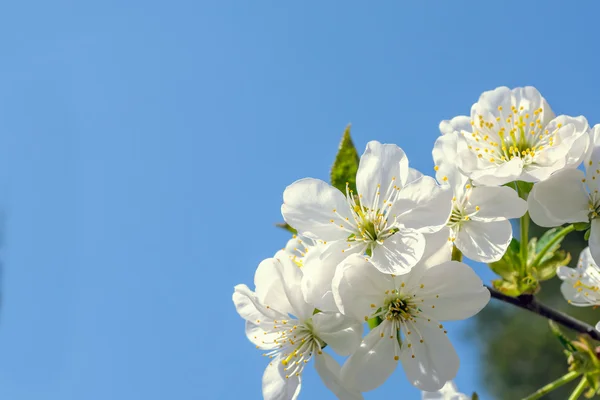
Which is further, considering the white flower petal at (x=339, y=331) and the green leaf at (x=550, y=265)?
the green leaf at (x=550, y=265)

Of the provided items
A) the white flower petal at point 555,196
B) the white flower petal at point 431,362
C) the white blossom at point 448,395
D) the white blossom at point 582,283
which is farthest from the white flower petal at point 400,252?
the white blossom at point 448,395

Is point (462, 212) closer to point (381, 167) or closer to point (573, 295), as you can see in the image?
point (381, 167)

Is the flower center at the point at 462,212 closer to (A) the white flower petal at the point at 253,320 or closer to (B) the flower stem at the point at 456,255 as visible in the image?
(B) the flower stem at the point at 456,255

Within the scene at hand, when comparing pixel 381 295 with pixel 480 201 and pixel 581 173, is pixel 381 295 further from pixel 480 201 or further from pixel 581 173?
pixel 581 173

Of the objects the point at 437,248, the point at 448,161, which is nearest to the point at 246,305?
the point at 437,248

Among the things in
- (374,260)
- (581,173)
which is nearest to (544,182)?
(581,173)

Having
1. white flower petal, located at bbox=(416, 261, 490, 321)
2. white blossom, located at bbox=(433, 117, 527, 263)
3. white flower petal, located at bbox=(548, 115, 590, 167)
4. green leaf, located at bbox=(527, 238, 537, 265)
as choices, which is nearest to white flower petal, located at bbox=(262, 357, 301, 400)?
white flower petal, located at bbox=(416, 261, 490, 321)

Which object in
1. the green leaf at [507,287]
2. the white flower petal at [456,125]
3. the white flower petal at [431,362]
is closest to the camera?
the white flower petal at [431,362]
